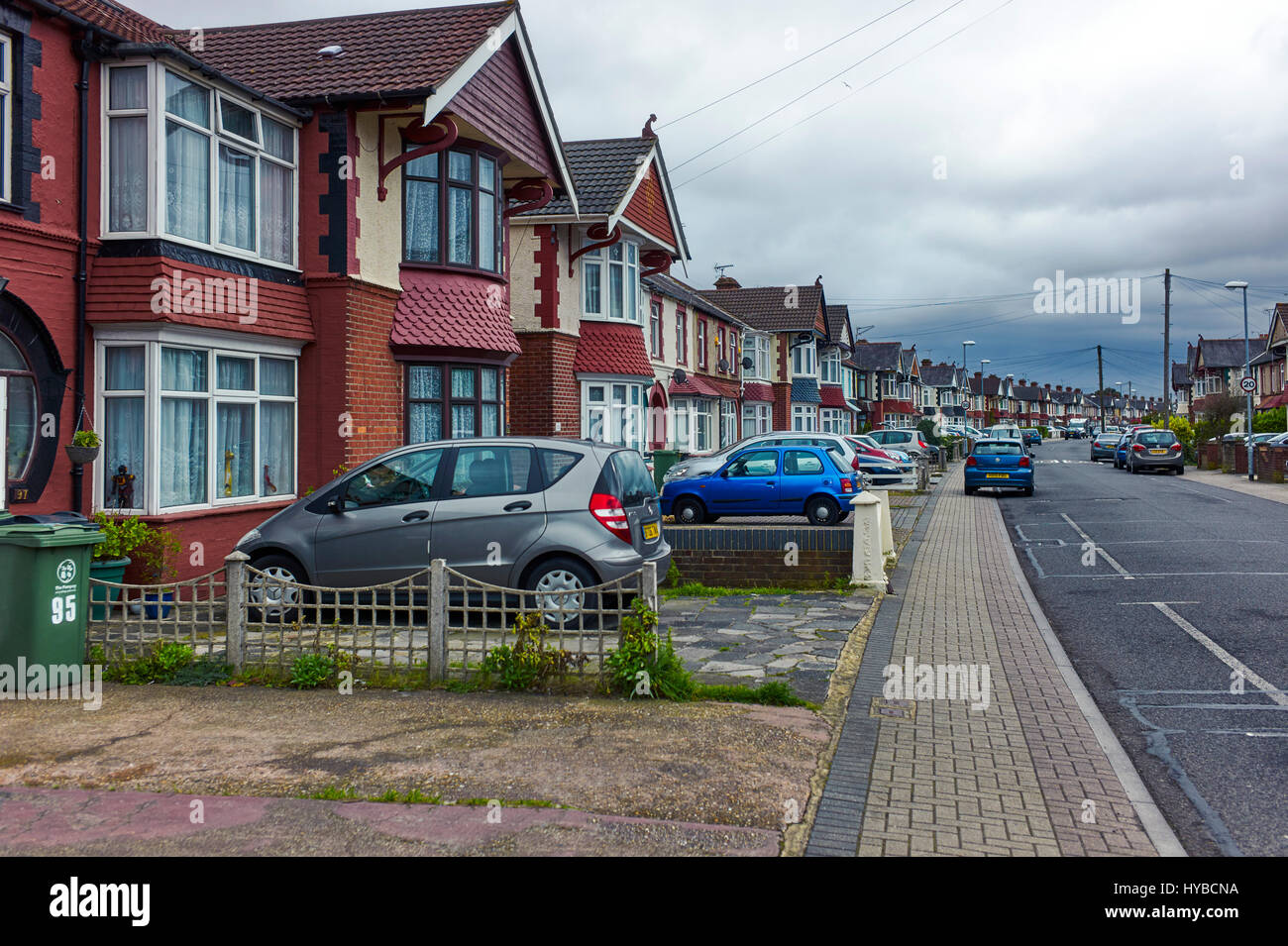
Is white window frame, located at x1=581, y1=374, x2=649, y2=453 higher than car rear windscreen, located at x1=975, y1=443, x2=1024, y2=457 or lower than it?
higher

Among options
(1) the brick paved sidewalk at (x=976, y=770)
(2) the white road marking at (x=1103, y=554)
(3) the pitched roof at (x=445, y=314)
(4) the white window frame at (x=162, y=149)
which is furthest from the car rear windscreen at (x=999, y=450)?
(4) the white window frame at (x=162, y=149)

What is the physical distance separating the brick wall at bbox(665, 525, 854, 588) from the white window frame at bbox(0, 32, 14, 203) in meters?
8.12

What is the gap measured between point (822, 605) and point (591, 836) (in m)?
6.79

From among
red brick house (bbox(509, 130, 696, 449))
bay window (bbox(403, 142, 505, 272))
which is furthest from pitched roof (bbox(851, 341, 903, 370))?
bay window (bbox(403, 142, 505, 272))

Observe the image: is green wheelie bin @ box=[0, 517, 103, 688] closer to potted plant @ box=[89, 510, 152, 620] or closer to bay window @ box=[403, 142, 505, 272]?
potted plant @ box=[89, 510, 152, 620]

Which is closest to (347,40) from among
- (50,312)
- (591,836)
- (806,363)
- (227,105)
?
(227,105)

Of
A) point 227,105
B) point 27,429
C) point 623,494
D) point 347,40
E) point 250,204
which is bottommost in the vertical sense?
point 623,494

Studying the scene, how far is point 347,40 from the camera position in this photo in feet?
49.2

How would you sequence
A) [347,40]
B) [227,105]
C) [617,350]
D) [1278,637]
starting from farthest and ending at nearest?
[617,350]
[347,40]
[227,105]
[1278,637]

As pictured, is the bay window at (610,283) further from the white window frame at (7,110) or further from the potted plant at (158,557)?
the white window frame at (7,110)

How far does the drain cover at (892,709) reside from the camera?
6816 millimetres

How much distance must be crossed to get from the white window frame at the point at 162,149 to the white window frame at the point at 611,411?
10.3m

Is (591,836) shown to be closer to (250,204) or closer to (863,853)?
(863,853)

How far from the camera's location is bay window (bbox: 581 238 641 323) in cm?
2297
